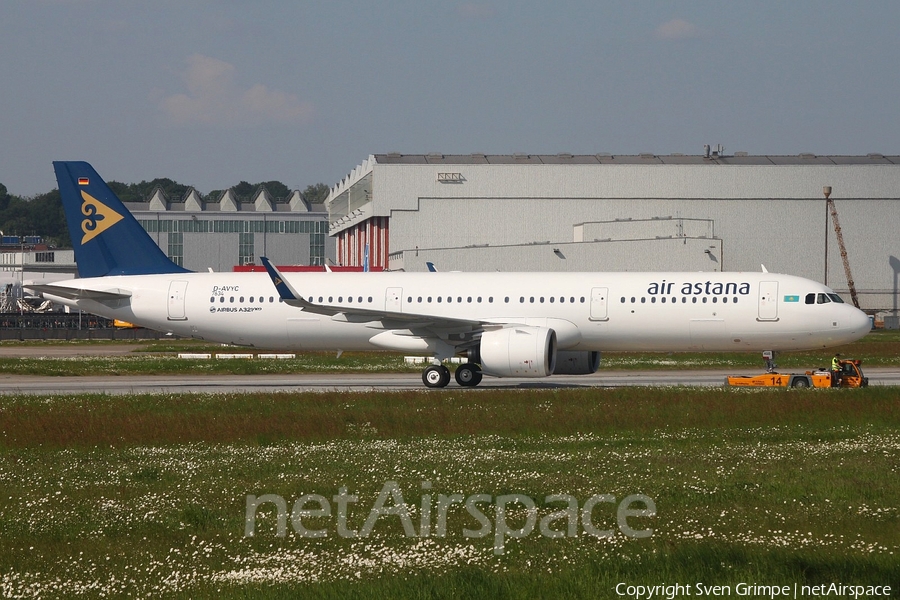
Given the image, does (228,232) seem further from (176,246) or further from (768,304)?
Answer: (768,304)

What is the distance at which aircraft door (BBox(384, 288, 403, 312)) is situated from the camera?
110 ft

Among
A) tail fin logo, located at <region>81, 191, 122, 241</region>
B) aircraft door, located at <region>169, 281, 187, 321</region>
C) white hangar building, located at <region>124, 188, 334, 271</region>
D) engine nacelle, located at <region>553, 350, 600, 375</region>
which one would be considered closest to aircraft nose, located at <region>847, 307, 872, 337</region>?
engine nacelle, located at <region>553, 350, 600, 375</region>

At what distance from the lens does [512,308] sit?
32.6 m

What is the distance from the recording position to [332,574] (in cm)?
937

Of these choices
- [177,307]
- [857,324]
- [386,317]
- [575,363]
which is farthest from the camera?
[177,307]

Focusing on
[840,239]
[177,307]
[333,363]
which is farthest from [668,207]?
[177,307]

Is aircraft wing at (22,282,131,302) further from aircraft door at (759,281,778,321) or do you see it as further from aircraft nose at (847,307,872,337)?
aircraft nose at (847,307,872,337)

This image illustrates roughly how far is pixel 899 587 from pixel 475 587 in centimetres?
344

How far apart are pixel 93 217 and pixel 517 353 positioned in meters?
16.3

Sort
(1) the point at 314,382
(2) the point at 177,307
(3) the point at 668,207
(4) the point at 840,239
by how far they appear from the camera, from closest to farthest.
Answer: (2) the point at 177,307 → (1) the point at 314,382 → (4) the point at 840,239 → (3) the point at 668,207

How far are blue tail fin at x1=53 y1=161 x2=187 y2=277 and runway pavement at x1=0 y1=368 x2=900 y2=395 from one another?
407 cm

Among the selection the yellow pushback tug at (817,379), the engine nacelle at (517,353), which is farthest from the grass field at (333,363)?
the engine nacelle at (517,353)

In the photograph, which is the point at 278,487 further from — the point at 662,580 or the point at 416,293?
the point at 416,293

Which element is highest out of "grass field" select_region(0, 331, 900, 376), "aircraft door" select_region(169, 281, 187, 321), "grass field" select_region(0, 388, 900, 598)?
"aircraft door" select_region(169, 281, 187, 321)
